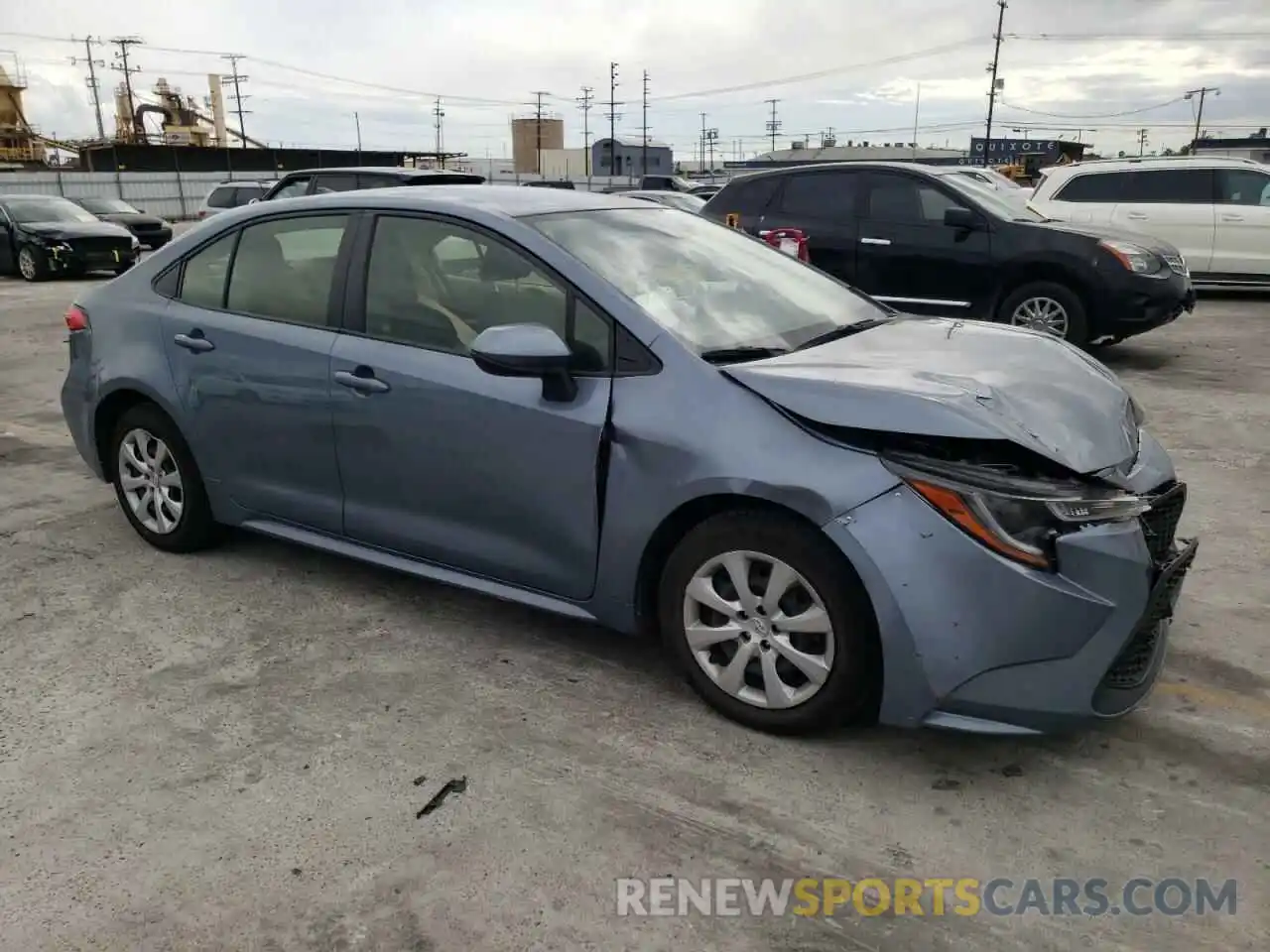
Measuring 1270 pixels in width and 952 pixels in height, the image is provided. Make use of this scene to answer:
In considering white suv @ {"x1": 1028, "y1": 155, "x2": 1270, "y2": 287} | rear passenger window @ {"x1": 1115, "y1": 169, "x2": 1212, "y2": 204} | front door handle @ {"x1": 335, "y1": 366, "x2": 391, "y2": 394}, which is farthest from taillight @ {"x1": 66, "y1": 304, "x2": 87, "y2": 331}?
rear passenger window @ {"x1": 1115, "y1": 169, "x2": 1212, "y2": 204}

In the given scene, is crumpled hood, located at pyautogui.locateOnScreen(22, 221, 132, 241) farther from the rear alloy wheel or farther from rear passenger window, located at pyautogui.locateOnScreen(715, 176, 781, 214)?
rear passenger window, located at pyautogui.locateOnScreen(715, 176, 781, 214)

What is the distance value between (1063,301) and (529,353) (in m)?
6.50

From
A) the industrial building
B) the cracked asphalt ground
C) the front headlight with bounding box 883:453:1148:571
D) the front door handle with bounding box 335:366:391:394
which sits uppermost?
the industrial building

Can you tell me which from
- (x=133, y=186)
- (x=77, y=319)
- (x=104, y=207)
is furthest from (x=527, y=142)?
(x=77, y=319)

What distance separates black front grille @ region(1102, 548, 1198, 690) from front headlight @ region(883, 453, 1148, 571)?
24cm

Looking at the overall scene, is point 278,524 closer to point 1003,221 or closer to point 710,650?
point 710,650

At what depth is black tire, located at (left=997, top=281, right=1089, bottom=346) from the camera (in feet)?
26.8

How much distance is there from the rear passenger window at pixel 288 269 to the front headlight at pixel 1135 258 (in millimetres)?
6580

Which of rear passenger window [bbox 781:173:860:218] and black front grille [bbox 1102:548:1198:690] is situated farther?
rear passenger window [bbox 781:173:860:218]

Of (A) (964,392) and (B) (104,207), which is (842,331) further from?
(B) (104,207)

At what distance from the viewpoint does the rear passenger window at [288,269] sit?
380cm

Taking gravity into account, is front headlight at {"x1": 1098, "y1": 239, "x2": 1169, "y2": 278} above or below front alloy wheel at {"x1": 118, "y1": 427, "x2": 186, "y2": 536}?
above

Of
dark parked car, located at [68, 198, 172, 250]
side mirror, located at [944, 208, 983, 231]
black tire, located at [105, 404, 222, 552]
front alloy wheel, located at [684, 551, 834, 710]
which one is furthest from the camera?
dark parked car, located at [68, 198, 172, 250]

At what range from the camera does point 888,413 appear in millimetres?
2664
